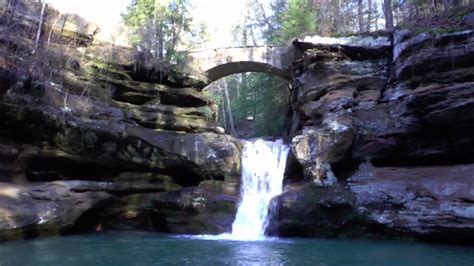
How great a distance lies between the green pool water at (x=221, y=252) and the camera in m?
9.72

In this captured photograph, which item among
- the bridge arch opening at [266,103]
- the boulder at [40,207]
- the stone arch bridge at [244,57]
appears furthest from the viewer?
the bridge arch opening at [266,103]

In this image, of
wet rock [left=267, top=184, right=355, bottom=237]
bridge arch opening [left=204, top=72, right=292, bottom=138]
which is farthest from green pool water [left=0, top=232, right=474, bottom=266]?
bridge arch opening [left=204, top=72, right=292, bottom=138]

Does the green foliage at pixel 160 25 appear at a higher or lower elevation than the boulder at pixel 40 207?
higher

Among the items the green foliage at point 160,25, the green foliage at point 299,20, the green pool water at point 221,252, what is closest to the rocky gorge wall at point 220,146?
the green pool water at point 221,252

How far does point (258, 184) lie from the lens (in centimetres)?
1725

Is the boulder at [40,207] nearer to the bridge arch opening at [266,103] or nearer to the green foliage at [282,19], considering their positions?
the bridge arch opening at [266,103]

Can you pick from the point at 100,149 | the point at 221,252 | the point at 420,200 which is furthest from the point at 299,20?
the point at 221,252

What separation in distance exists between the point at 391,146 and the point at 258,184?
5158mm

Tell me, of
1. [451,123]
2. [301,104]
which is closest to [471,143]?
[451,123]

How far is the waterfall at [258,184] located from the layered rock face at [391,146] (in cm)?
69

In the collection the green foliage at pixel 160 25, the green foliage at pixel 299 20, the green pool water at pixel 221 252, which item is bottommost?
the green pool water at pixel 221 252

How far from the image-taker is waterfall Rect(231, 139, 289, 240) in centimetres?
1524

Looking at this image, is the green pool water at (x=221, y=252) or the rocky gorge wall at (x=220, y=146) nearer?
the green pool water at (x=221, y=252)

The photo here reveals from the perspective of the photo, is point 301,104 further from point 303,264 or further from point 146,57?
point 303,264
